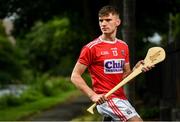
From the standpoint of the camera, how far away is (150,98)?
2280 cm

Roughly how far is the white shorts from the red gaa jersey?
0.24ft

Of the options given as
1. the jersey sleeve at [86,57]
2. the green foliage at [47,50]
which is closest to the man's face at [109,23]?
the jersey sleeve at [86,57]

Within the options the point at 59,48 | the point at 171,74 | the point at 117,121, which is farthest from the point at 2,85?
the point at 117,121

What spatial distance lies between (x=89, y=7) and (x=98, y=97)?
15.3m

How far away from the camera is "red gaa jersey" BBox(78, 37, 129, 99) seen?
6.93m

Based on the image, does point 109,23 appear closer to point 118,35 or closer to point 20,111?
point 118,35

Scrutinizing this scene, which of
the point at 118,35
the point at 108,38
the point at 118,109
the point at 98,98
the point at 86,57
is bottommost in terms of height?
the point at 118,109

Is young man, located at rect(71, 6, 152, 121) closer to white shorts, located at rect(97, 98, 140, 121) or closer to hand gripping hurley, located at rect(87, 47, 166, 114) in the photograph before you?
white shorts, located at rect(97, 98, 140, 121)

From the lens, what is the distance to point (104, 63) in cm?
695

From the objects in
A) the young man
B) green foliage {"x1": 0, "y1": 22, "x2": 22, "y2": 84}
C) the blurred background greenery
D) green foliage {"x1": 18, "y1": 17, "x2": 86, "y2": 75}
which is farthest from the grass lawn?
green foliage {"x1": 18, "y1": 17, "x2": 86, "y2": 75}

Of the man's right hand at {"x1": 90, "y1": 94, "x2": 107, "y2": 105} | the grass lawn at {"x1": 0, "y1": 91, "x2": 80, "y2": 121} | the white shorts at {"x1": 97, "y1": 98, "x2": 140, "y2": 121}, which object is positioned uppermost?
the man's right hand at {"x1": 90, "y1": 94, "x2": 107, "y2": 105}

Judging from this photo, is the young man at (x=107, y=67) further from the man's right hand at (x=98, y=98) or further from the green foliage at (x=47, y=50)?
the green foliage at (x=47, y=50)

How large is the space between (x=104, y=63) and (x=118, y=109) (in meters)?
0.51

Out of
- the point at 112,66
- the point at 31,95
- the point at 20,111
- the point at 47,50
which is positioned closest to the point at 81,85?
the point at 112,66
